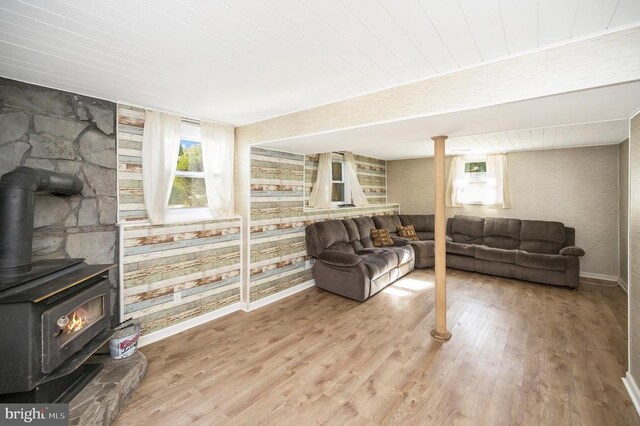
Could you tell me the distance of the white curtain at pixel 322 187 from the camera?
15.3ft

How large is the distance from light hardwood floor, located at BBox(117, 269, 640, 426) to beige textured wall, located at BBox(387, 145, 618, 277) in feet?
4.77

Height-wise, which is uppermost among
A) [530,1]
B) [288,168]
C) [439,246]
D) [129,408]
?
[530,1]

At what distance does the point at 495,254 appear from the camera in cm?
485

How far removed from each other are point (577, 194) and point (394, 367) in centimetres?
499

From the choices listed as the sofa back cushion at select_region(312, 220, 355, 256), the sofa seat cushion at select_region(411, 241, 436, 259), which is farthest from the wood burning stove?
the sofa seat cushion at select_region(411, 241, 436, 259)

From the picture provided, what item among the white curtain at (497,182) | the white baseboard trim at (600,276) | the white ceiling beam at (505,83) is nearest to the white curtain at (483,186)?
the white curtain at (497,182)

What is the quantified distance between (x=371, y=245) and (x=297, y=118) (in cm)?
300

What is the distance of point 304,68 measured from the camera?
2023mm

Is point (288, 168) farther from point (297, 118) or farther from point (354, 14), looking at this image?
point (354, 14)

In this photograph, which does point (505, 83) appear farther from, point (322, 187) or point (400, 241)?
point (400, 241)

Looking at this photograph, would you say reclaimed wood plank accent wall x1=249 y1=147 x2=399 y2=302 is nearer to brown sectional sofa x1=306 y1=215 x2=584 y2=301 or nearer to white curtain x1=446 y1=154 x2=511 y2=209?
brown sectional sofa x1=306 y1=215 x2=584 y2=301

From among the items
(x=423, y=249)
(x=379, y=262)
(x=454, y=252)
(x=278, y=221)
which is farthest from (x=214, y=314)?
(x=454, y=252)

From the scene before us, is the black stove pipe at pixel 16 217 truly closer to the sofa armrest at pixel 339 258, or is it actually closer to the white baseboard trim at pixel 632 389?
the sofa armrest at pixel 339 258

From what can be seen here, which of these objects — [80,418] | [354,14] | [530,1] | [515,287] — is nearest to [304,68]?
[354,14]
